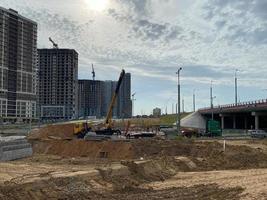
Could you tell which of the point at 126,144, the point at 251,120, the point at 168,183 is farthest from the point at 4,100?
the point at 168,183

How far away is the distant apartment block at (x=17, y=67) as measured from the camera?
16288 cm

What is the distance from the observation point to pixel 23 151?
4128cm

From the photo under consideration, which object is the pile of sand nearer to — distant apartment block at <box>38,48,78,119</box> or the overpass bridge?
the overpass bridge

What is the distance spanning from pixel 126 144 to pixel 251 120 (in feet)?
308

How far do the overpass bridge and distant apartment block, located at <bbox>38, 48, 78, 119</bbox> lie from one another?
56124 mm

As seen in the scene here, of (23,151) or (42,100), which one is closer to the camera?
(23,151)

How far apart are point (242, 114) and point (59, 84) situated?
76.6m

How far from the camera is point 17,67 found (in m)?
173

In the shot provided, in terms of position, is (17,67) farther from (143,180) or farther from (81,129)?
(143,180)

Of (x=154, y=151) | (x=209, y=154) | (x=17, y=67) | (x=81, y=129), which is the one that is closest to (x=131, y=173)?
(x=209, y=154)

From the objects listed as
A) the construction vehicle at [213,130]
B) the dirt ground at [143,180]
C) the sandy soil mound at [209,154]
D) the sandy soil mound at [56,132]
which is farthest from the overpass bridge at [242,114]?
the dirt ground at [143,180]

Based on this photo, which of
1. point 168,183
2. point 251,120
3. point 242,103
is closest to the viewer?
point 168,183

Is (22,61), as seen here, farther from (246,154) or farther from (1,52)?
(246,154)

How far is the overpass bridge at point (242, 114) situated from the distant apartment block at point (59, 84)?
56.1 meters
